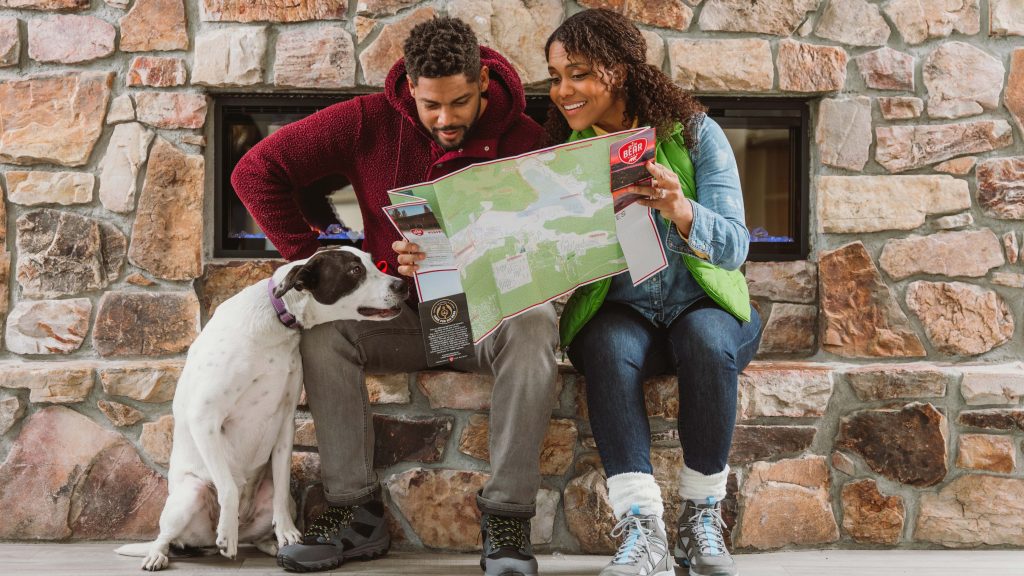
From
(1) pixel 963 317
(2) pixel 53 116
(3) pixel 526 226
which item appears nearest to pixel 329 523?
(3) pixel 526 226

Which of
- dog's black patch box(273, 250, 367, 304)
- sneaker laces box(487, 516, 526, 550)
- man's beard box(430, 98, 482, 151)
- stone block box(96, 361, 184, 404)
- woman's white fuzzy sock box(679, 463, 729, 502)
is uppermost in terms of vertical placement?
man's beard box(430, 98, 482, 151)

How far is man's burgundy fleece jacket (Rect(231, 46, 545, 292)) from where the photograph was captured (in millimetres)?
2043

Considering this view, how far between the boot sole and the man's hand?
67 cm

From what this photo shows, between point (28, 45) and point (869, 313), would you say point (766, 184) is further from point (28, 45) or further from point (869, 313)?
point (28, 45)

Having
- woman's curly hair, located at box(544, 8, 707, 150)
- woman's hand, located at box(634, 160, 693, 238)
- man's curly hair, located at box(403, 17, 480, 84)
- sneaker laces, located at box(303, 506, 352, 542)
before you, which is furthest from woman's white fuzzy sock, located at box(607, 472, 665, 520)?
man's curly hair, located at box(403, 17, 480, 84)

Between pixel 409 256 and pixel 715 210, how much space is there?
0.66 meters

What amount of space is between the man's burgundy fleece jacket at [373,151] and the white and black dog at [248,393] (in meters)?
0.18

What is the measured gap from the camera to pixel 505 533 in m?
1.77

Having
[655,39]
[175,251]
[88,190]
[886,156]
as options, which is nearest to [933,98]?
[886,156]

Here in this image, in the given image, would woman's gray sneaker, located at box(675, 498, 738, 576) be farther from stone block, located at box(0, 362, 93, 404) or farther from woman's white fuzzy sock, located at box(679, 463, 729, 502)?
stone block, located at box(0, 362, 93, 404)

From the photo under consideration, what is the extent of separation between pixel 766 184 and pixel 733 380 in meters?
1.00

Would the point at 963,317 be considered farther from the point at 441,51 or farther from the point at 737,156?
the point at 441,51

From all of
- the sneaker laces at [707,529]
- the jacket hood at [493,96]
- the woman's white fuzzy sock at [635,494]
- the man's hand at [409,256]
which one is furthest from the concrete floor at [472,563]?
the jacket hood at [493,96]

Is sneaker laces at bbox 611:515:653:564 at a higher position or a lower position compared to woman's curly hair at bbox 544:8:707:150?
lower
